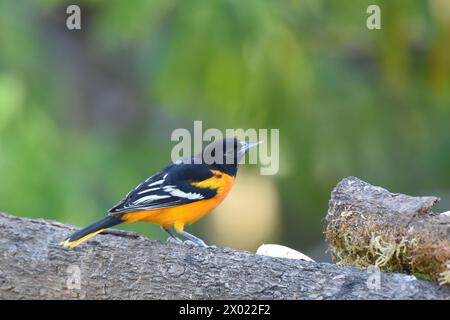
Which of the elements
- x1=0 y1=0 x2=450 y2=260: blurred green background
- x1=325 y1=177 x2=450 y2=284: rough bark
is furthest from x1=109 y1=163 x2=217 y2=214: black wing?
x1=0 y1=0 x2=450 y2=260: blurred green background

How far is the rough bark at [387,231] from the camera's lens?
5969mm

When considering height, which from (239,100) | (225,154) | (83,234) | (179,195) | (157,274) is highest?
(239,100)

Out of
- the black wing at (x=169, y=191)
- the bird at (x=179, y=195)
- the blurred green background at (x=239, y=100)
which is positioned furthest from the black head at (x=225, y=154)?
the blurred green background at (x=239, y=100)

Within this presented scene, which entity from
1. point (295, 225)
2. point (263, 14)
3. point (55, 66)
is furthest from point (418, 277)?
point (55, 66)

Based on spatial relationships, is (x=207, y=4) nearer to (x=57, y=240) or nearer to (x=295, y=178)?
(x=295, y=178)

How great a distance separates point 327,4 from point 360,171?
270cm

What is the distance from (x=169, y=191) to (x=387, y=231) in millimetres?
1708

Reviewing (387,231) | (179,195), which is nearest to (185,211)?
(179,195)

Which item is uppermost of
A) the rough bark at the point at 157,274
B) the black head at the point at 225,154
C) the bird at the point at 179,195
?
the black head at the point at 225,154

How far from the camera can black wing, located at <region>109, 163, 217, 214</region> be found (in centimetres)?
675

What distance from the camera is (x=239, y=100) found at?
1359cm

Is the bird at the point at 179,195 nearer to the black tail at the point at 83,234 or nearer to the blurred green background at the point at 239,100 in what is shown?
the black tail at the point at 83,234

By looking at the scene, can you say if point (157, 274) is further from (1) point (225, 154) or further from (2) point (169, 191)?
(1) point (225, 154)

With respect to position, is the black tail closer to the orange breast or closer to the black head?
the orange breast
